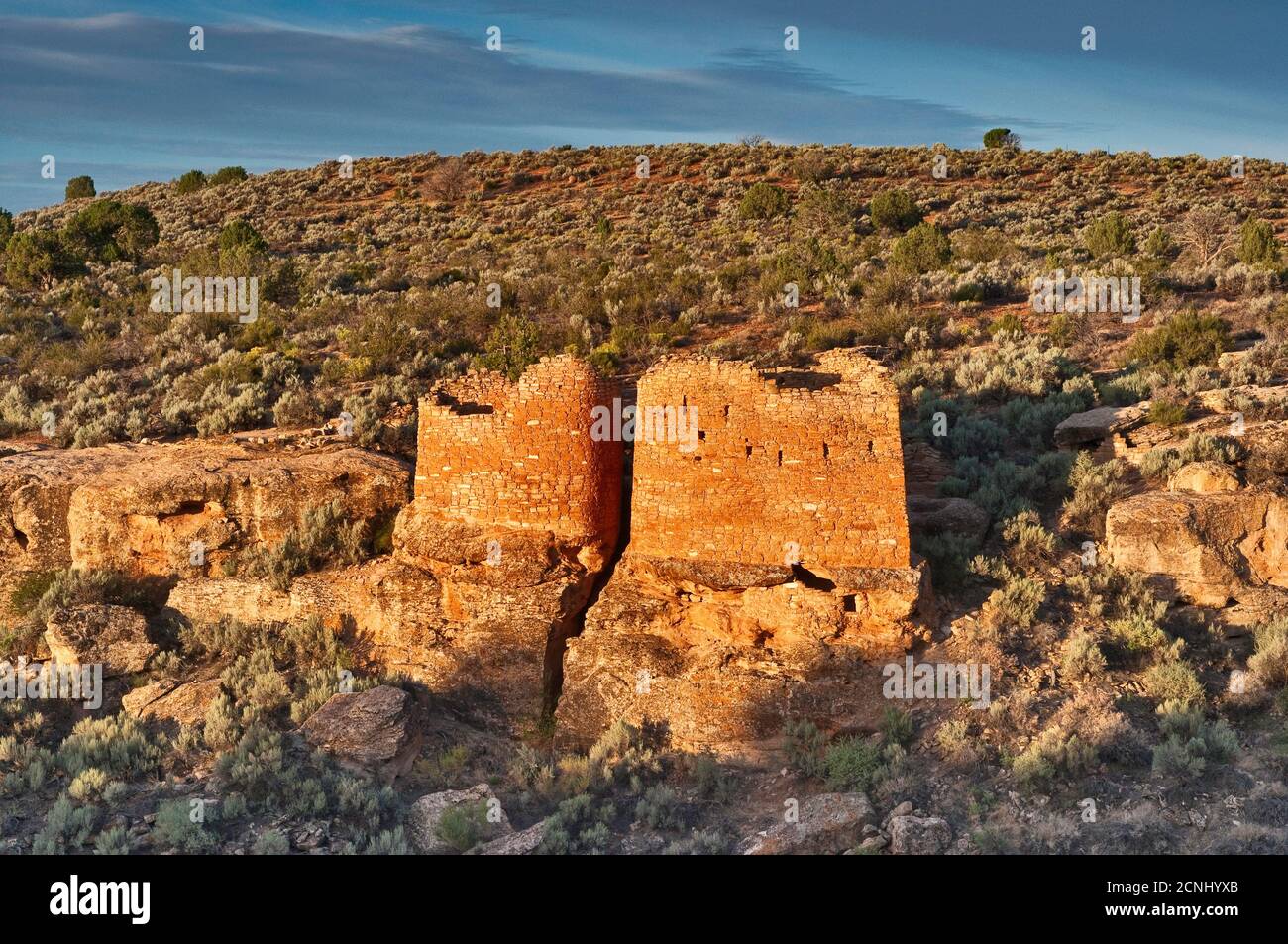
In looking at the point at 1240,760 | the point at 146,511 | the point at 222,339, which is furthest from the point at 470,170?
the point at 1240,760

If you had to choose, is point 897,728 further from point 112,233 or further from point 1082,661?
point 112,233

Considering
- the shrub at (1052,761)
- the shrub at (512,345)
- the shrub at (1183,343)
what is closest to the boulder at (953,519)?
the shrub at (1052,761)

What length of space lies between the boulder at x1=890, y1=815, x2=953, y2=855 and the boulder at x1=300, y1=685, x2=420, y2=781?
502 cm

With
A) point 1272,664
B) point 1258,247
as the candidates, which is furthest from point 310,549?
point 1258,247

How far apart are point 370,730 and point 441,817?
1700mm

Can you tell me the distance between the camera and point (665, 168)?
44.1 meters

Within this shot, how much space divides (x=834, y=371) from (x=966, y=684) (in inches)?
160

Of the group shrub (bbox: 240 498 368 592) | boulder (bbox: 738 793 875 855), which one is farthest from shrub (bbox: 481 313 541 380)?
boulder (bbox: 738 793 875 855)

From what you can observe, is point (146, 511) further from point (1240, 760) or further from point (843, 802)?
point (1240, 760)

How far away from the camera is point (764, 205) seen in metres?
34.6

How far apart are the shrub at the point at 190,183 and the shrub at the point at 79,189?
5486 mm

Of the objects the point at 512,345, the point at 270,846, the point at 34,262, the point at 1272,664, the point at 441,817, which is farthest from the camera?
the point at 34,262

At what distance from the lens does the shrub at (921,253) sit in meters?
26.4
